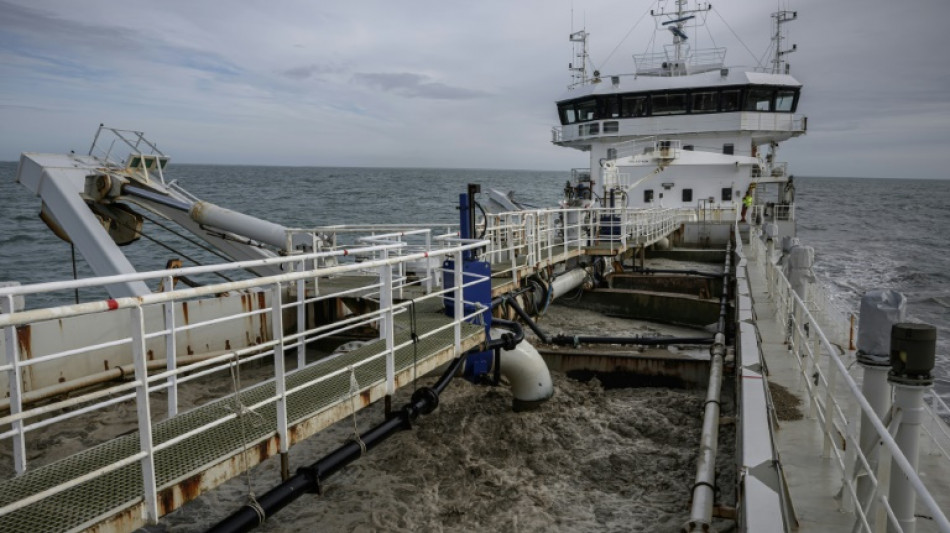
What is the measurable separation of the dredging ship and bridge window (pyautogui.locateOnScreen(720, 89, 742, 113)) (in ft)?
40.0

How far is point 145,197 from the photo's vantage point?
13.2m

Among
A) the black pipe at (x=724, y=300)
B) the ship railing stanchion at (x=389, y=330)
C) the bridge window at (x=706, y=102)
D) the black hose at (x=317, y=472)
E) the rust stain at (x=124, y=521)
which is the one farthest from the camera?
the bridge window at (x=706, y=102)

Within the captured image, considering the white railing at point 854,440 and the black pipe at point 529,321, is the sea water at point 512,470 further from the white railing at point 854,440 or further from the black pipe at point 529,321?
the white railing at point 854,440

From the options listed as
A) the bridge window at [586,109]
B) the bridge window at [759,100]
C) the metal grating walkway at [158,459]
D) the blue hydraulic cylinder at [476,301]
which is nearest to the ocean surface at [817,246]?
the blue hydraulic cylinder at [476,301]

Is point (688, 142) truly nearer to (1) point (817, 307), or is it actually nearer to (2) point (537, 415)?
(1) point (817, 307)

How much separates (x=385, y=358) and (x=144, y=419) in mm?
2924

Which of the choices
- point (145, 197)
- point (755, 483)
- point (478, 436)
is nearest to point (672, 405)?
point (478, 436)

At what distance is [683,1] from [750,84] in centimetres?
912

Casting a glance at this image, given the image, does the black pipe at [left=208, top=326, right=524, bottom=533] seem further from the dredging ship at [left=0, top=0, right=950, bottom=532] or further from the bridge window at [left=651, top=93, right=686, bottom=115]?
the bridge window at [left=651, top=93, right=686, bottom=115]

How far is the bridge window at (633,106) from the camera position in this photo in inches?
1233

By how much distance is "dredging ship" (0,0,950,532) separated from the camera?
12.0ft

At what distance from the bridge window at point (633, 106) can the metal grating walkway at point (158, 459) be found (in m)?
27.9

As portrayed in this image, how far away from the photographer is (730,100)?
101 ft

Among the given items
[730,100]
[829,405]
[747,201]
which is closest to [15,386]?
[829,405]
